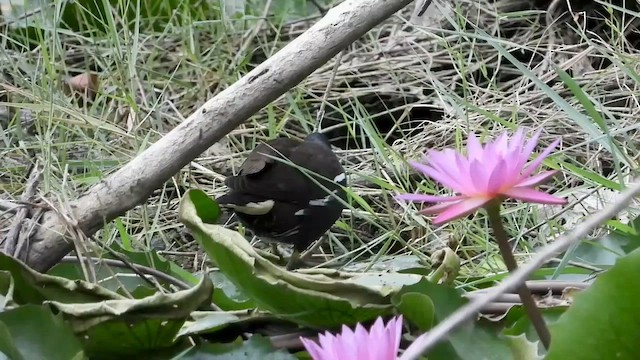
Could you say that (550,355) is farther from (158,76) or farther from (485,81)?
(158,76)

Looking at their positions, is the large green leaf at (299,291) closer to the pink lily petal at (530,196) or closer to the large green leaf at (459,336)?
the large green leaf at (459,336)

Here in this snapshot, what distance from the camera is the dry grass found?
134cm

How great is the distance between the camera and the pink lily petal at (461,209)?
405 millimetres

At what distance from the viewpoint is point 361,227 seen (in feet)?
5.23

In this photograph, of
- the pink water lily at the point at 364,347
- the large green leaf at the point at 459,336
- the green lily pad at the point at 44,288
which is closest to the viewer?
the pink water lily at the point at 364,347

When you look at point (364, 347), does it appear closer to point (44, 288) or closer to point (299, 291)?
point (299, 291)

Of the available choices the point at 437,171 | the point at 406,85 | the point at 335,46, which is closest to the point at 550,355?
the point at 437,171

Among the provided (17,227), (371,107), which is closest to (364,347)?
(17,227)

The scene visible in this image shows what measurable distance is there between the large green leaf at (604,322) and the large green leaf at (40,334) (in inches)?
13.1

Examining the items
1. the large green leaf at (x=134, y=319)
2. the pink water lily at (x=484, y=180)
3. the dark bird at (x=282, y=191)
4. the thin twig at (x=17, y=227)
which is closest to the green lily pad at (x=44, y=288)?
the large green leaf at (x=134, y=319)

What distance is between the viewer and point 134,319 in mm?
634

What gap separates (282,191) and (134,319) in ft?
3.14

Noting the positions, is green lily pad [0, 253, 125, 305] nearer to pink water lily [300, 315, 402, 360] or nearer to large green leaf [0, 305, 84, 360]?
large green leaf [0, 305, 84, 360]

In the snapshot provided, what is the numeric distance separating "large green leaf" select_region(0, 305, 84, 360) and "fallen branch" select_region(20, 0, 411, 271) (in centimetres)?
31
